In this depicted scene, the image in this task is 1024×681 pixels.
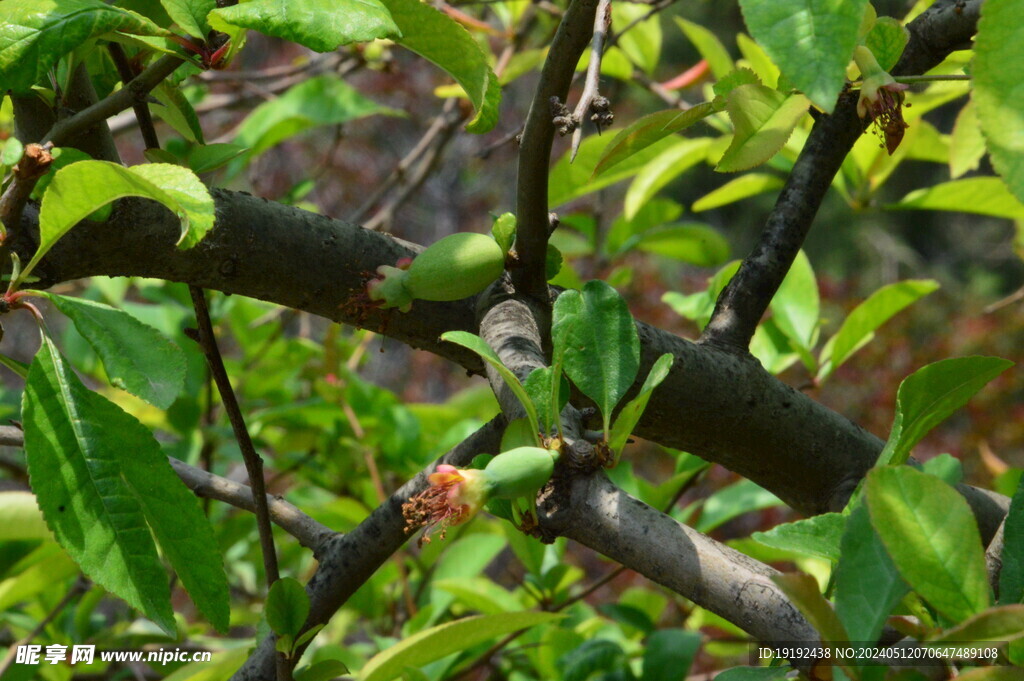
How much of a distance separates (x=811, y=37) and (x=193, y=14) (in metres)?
0.35

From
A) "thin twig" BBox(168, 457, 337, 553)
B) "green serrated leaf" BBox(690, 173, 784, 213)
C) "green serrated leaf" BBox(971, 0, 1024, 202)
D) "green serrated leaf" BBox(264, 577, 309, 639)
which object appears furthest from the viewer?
"green serrated leaf" BBox(690, 173, 784, 213)

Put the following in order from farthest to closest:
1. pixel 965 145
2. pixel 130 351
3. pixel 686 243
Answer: pixel 686 243 < pixel 965 145 < pixel 130 351

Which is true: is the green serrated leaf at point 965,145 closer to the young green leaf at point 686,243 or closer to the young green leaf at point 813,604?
the young green leaf at point 686,243

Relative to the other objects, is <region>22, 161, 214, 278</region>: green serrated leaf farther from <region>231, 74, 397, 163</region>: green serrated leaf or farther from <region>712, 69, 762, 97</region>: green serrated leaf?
<region>231, 74, 397, 163</region>: green serrated leaf

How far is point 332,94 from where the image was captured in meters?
1.32

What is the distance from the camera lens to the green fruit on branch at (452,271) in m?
0.60

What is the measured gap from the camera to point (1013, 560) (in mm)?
451

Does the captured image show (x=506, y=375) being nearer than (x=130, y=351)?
Yes

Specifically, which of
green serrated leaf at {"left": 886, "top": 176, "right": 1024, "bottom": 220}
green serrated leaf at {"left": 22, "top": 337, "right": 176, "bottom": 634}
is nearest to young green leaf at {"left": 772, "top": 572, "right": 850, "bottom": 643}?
green serrated leaf at {"left": 22, "top": 337, "right": 176, "bottom": 634}

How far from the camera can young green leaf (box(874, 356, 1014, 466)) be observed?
509 mm

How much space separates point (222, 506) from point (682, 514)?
78cm

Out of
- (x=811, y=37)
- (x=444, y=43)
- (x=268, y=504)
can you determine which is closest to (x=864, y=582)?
(x=811, y=37)

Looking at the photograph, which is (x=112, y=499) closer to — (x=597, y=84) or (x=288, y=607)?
(x=288, y=607)

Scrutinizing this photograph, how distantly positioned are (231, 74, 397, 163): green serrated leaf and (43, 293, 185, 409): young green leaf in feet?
2.32
